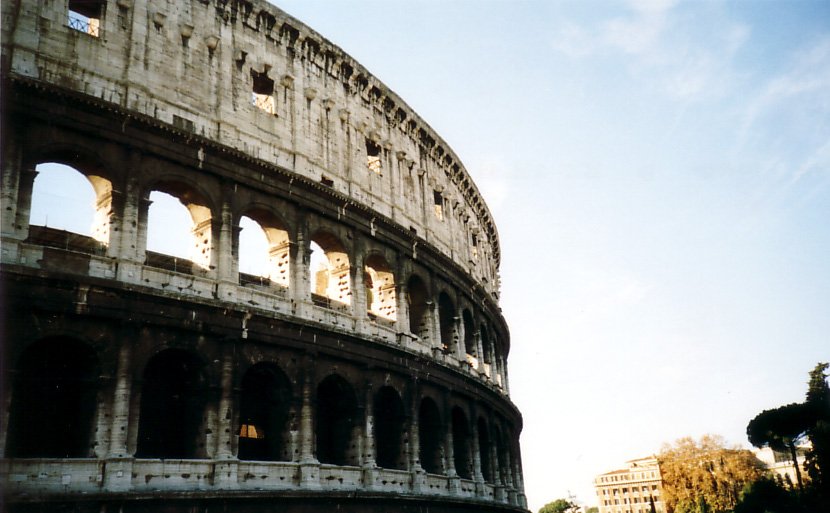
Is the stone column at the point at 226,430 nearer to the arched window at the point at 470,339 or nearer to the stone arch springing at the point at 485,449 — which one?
the stone arch springing at the point at 485,449

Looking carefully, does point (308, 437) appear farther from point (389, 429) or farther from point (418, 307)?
point (418, 307)

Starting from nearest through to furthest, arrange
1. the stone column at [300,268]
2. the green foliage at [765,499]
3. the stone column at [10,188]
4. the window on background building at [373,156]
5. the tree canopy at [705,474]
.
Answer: the stone column at [10,188] → the stone column at [300,268] → the window on background building at [373,156] → the green foliage at [765,499] → the tree canopy at [705,474]

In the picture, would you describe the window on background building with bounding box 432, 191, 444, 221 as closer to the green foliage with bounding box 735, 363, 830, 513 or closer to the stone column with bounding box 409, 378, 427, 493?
the stone column with bounding box 409, 378, 427, 493

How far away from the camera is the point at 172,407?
1432cm

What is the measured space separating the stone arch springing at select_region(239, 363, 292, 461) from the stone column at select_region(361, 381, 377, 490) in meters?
2.27

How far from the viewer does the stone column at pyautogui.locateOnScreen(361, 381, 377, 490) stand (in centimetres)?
1683

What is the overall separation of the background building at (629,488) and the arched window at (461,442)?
71.2 m

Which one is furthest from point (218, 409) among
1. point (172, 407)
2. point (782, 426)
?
point (782, 426)

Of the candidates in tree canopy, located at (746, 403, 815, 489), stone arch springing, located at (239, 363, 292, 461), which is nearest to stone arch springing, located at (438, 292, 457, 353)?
stone arch springing, located at (239, 363, 292, 461)

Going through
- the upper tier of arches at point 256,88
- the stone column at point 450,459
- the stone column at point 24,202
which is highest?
the upper tier of arches at point 256,88

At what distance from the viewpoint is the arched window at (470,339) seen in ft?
80.5

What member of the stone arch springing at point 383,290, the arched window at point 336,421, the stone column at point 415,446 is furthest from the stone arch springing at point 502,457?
the arched window at point 336,421

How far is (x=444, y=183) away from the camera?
25.1 meters

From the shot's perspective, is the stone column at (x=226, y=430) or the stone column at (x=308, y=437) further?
the stone column at (x=308, y=437)
